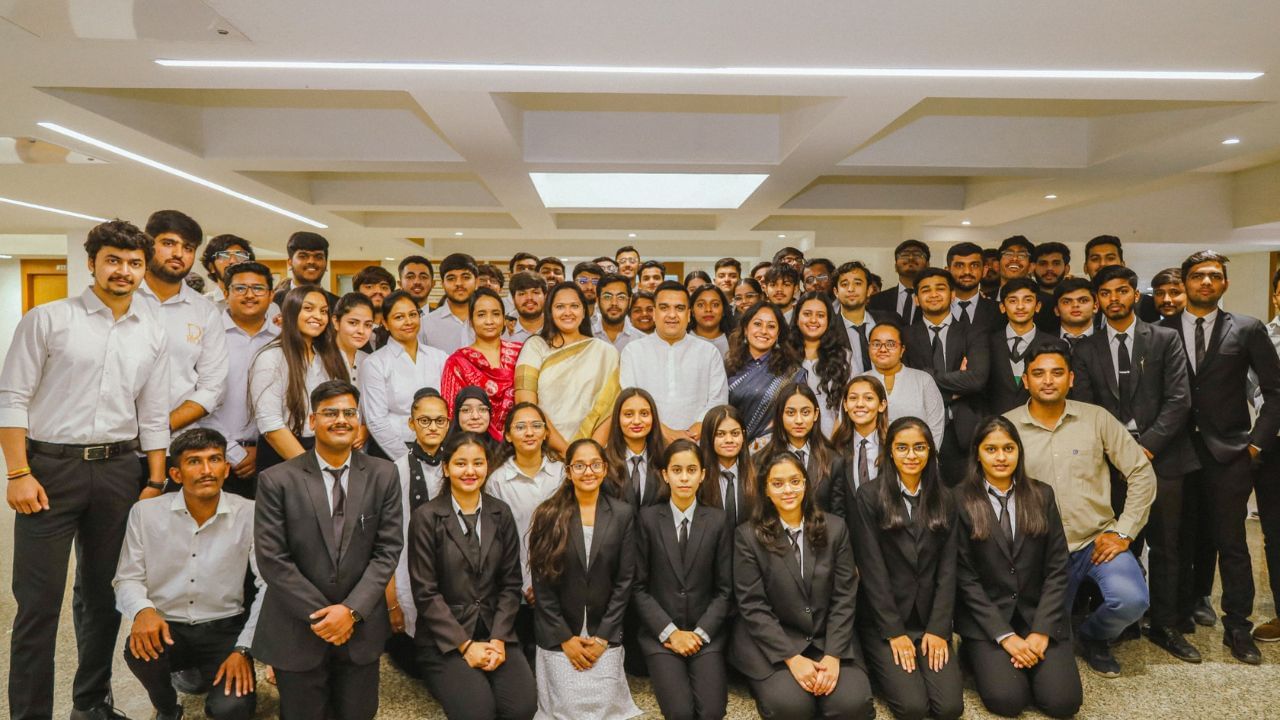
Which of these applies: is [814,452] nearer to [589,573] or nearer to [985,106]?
[589,573]

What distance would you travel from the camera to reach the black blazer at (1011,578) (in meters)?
3.22

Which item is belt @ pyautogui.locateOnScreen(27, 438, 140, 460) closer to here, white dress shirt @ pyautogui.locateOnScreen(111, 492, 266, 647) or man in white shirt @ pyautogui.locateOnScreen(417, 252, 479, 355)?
white dress shirt @ pyautogui.locateOnScreen(111, 492, 266, 647)

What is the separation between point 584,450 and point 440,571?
0.82 m

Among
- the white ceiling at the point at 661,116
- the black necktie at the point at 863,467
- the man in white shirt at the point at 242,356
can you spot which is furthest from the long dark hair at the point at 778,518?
the man in white shirt at the point at 242,356

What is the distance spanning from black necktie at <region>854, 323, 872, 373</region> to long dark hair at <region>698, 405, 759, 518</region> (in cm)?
132

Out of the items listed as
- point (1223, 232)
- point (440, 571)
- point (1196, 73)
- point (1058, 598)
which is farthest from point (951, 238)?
point (440, 571)

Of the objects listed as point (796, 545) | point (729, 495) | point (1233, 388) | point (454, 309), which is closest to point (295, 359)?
point (454, 309)

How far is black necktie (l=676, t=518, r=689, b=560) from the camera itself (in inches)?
127

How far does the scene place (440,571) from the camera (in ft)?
10.2

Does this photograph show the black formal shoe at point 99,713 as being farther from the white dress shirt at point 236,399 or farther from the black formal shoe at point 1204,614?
the black formal shoe at point 1204,614

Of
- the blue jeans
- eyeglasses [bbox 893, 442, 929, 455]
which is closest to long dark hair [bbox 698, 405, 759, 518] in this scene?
eyeglasses [bbox 893, 442, 929, 455]

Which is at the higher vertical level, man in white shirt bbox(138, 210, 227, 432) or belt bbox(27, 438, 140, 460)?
man in white shirt bbox(138, 210, 227, 432)

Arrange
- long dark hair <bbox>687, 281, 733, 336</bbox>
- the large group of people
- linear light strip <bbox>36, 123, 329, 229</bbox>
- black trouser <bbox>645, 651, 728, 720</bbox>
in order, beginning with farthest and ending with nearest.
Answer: linear light strip <bbox>36, 123, 329, 229</bbox> < long dark hair <bbox>687, 281, 733, 336</bbox> < black trouser <bbox>645, 651, 728, 720</bbox> < the large group of people

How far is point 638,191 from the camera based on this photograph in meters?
8.79
